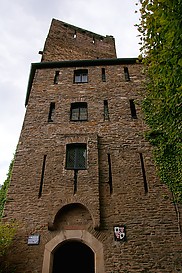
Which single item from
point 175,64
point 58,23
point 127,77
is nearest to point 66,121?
point 127,77

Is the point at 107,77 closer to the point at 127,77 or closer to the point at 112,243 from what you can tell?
the point at 127,77

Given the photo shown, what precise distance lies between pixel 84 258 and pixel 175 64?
8.20 metres

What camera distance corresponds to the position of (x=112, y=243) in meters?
7.61

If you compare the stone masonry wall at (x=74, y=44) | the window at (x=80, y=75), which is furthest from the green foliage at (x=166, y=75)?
the stone masonry wall at (x=74, y=44)

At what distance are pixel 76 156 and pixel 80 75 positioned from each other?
5791mm

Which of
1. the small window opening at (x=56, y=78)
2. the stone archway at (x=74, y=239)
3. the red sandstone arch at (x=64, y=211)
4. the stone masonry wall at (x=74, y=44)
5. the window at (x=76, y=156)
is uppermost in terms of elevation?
the stone masonry wall at (x=74, y=44)

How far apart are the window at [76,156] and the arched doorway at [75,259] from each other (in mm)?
3032

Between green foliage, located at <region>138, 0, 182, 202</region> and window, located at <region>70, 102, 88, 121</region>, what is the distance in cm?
301

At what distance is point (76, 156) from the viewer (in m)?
9.75

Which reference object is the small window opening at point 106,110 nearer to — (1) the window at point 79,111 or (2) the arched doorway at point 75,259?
(1) the window at point 79,111

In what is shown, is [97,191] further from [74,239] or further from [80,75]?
[80,75]

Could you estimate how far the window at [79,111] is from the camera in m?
11.4

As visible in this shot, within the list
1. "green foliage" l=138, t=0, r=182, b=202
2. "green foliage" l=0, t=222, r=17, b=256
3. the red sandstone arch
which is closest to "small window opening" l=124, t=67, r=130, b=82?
"green foliage" l=138, t=0, r=182, b=202

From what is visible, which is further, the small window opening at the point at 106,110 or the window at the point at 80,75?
the window at the point at 80,75
